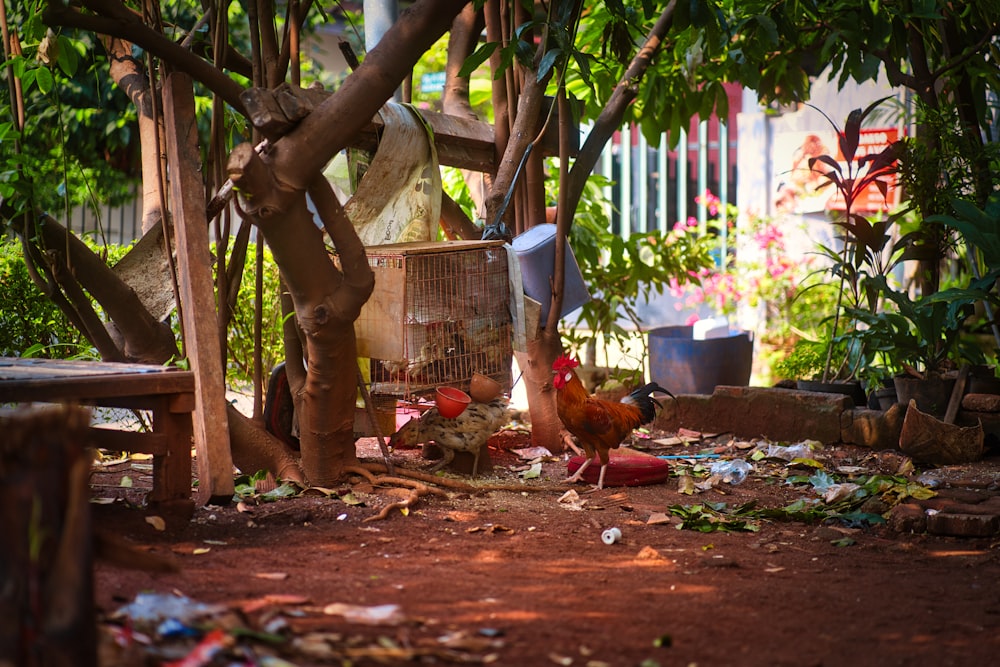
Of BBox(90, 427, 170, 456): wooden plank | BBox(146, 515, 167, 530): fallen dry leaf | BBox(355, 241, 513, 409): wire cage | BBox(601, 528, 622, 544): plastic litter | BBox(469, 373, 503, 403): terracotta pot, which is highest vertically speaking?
BBox(355, 241, 513, 409): wire cage

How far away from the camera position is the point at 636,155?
11938 millimetres

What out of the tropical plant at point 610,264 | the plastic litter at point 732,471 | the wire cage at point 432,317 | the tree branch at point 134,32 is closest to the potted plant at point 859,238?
the tropical plant at point 610,264

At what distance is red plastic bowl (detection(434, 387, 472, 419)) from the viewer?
4758 millimetres

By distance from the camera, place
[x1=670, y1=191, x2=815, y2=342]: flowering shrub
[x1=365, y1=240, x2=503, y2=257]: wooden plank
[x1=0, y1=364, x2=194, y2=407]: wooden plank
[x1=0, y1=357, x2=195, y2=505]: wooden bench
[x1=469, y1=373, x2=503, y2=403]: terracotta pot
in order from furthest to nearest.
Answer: [x1=670, y1=191, x2=815, y2=342]: flowering shrub, [x1=469, y1=373, x2=503, y2=403]: terracotta pot, [x1=365, y1=240, x2=503, y2=257]: wooden plank, [x1=0, y1=357, x2=195, y2=505]: wooden bench, [x1=0, y1=364, x2=194, y2=407]: wooden plank

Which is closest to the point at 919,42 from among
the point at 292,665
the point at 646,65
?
the point at 646,65

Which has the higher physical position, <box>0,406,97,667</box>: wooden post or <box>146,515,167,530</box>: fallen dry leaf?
<box>0,406,97,667</box>: wooden post

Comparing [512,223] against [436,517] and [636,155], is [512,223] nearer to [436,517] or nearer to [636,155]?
[436,517]

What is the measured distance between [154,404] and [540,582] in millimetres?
1647

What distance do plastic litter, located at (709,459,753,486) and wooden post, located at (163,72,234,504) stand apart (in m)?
2.66

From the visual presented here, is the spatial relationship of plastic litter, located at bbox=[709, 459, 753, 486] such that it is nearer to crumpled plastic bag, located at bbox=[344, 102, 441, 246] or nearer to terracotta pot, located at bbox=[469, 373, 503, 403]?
terracotta pot, located at bbox=[469, 373, 503, 403]

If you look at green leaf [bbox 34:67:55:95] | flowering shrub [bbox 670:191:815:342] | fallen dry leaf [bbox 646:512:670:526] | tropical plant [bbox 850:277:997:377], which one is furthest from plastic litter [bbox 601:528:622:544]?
flowering shrub [bbox 670:191:815:342]

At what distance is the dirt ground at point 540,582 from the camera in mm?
2363

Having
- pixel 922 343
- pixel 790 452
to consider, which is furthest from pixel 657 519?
pixel 922 343

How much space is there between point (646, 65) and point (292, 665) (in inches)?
184
